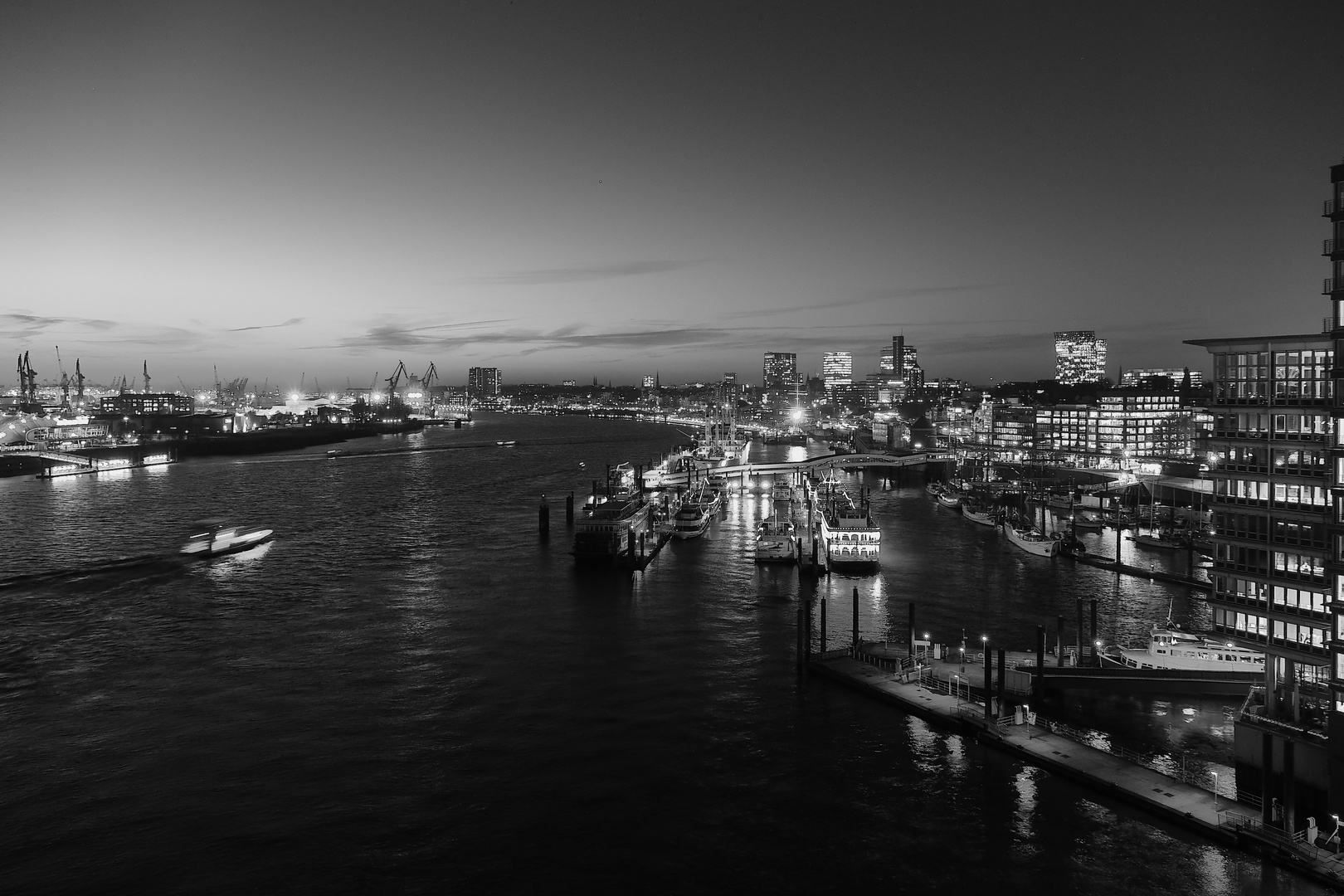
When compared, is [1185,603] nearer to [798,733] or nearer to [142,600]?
[798,733]

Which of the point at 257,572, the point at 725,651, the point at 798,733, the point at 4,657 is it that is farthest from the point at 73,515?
the point at 798,733

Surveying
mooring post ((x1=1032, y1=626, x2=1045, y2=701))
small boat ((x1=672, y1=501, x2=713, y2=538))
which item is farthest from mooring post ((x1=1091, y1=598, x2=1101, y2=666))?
small boat ((x1=672, y1=501, x2=713, y2=538))

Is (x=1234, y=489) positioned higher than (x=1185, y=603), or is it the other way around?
(x=1234, y=489)

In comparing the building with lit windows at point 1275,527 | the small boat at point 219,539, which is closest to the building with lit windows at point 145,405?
the small boat at point 219,539

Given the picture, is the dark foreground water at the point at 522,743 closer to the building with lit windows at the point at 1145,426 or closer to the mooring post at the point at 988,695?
the mooring post at the point at 988,695

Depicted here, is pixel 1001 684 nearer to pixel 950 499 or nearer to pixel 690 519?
pixel 690 519
